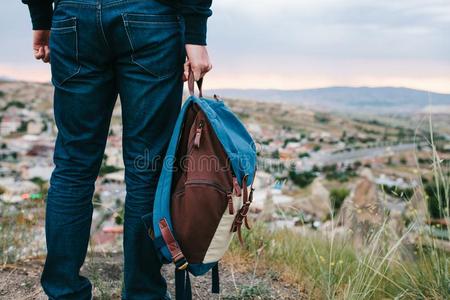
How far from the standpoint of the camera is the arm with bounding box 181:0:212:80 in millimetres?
1479

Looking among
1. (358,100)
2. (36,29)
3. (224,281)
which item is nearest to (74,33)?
(36,29)

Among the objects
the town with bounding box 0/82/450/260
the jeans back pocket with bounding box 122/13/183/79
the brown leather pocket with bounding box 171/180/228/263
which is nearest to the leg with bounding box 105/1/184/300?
the jeans back pocket with bounding box 122/13/183/79

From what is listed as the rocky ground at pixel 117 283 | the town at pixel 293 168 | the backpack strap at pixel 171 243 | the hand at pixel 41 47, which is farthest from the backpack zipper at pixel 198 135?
the rocky ground at pixel 117 283

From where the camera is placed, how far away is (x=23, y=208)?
2.88m

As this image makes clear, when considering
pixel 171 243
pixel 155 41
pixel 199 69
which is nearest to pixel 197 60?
pixel 199 69

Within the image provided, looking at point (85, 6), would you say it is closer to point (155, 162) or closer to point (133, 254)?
point (155, 162)

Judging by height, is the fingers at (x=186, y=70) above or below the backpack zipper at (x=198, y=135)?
above

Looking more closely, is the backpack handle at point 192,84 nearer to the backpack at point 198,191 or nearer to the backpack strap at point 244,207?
the backpack at point 198,191

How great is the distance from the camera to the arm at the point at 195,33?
1479mm

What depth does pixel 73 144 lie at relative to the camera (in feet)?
5.00

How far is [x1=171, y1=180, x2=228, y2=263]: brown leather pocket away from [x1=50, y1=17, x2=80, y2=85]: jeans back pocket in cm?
48

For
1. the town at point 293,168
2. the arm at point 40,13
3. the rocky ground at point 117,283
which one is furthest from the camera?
the town at point 293,168

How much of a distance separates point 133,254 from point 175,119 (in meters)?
0.46

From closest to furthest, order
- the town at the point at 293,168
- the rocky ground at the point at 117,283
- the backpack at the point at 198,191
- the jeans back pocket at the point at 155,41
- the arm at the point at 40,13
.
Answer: the jeans back pocket at the point at 155,41
the backpack at the point at 198,191
the arm at the point at 40,13
the rocky ground at the point at 117,283
the town at the point at 293,168
